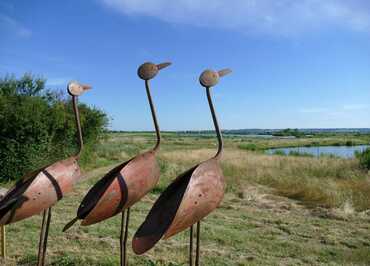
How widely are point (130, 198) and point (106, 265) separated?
7.00ft

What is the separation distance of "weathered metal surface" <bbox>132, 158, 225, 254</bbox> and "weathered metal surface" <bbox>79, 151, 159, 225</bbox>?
215mm

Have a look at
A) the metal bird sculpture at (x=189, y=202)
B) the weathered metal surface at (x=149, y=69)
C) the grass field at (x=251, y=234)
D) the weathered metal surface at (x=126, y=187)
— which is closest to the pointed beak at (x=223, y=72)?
the metal bird sculpture at (x=189, y=202)

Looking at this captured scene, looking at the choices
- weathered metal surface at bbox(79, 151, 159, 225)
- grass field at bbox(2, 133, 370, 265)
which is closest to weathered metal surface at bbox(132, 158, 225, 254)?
weathered metal surface at bbox(79, 151, 159, 225)

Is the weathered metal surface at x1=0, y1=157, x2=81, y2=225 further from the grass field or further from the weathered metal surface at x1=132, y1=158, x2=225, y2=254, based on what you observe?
the grass field

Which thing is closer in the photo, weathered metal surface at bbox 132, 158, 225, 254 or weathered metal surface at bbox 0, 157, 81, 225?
weathered metal surface at bbox 132, 158, 225, 254

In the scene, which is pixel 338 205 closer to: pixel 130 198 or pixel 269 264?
pixel 269 264

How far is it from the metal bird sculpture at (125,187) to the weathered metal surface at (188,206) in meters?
0.22

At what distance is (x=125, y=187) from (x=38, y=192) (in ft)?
2.46

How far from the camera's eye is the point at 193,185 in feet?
6.59

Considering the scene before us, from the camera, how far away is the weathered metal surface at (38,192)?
2.48 metres

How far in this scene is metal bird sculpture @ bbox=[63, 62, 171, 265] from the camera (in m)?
2.23

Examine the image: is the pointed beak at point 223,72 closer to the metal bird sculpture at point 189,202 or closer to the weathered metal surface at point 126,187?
the metal bird sculpture at point 189,202

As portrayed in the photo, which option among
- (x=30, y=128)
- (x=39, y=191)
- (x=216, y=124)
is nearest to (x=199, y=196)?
(x=216, y=124)

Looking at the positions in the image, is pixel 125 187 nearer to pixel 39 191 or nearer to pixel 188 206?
pixel 188 206
